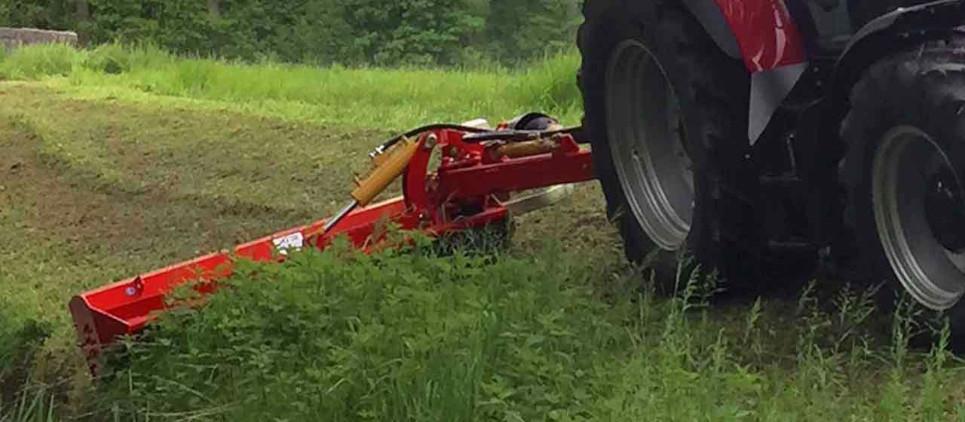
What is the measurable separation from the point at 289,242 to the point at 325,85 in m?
8.60

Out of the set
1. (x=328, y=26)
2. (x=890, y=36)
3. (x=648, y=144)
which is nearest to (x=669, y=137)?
(x=648, y=144)

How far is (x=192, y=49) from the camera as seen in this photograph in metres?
35.4

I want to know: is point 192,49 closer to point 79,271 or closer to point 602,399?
point 79,271

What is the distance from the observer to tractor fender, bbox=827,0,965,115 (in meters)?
3.41

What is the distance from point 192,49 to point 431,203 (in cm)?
3113

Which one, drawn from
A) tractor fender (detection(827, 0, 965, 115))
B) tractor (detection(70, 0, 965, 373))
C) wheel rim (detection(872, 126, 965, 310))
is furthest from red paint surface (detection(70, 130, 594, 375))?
wheel rim (detection(872, 126, 965, 310))

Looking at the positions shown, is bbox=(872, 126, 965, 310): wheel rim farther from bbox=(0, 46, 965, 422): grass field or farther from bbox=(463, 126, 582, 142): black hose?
bbox=(463, 126, 582, 142): black hose

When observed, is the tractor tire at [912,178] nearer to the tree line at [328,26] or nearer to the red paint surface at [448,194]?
the red paint surface at [448,194]

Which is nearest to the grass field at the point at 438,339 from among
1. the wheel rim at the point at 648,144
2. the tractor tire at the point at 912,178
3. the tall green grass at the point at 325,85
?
the tractor tire at the point at 912,178

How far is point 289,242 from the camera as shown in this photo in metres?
4.99

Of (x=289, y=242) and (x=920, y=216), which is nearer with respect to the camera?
(x=920, y=216)

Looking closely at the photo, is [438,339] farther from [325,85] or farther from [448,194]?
[325,85]

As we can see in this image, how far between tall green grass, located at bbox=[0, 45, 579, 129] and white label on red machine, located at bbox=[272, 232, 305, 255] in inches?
168

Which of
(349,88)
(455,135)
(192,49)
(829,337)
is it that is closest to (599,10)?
(455,135)
